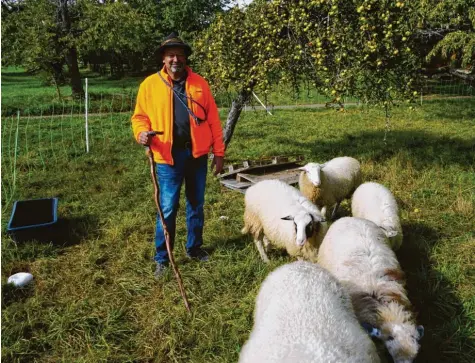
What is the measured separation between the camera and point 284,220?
14.1ft

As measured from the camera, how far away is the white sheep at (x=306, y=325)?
207 cm

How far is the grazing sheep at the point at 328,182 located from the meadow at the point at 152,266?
524 mm

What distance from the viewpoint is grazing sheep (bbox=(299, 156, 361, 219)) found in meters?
5.42

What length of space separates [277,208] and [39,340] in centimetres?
281

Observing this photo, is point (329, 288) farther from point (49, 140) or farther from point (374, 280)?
point (49, 140)

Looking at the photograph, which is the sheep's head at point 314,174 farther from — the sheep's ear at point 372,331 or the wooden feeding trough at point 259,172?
the sheep's ear at point 372,331

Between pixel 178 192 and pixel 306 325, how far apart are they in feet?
7.26

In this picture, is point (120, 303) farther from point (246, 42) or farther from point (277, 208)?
point (246, 42)

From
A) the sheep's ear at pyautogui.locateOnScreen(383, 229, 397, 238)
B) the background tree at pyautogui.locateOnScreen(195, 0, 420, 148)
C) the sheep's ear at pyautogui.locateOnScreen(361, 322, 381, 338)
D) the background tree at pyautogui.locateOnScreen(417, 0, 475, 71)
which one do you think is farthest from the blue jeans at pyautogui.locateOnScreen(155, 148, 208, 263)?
the background tree at pyautogui.locateOnScreen(417, 0, 475, 71)

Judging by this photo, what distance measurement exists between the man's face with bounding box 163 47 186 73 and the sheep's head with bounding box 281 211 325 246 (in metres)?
1.97

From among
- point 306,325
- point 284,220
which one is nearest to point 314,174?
point 284,220

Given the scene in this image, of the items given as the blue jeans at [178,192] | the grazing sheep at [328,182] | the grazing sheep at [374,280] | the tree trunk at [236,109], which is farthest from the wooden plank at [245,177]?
the grazing sheep at [374,280]

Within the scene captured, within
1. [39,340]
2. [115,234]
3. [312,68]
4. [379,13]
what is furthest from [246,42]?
[39,340]

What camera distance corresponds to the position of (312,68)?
639cm
